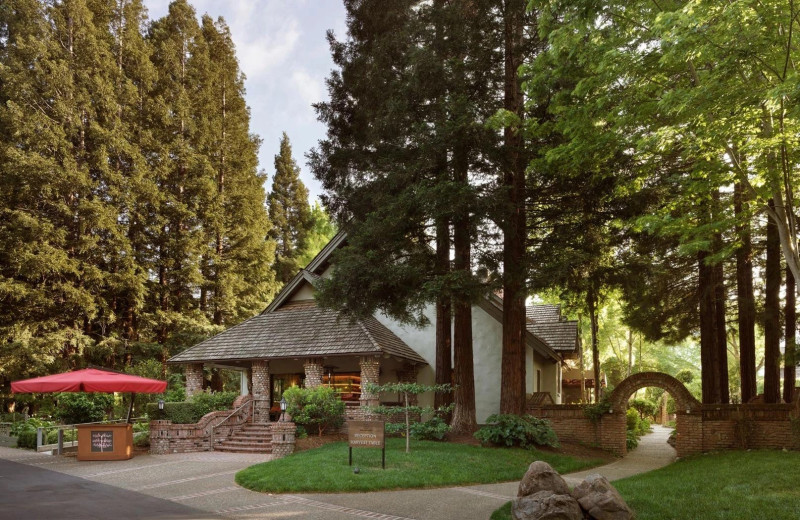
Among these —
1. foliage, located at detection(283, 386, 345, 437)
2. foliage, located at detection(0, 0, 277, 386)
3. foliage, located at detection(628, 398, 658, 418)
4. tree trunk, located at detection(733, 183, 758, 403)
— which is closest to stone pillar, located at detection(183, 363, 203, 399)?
foliage, located at detection(283, 386, 345, 437)

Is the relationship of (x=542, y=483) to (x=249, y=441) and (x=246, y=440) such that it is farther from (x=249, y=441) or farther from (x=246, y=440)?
(x=246, y=440)

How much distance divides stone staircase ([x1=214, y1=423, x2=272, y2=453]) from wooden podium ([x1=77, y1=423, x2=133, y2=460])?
285 cm

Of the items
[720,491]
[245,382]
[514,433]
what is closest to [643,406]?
[514,433]

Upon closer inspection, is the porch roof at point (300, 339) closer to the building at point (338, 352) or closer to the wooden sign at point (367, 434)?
the building at point (338, 352)

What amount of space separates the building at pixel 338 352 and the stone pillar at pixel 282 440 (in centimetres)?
368

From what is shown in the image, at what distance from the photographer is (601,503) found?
25.0 ft

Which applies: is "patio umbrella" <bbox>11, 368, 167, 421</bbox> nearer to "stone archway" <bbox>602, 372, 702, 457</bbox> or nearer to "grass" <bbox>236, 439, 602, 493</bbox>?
"grass" <bbox>236, 439, 602, 493</bbox>

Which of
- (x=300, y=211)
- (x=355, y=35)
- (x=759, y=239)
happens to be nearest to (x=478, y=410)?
(x=759, y=239)

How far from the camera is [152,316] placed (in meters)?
29.9

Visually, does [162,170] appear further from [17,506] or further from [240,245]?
[17,506]

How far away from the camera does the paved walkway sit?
28.9 feet

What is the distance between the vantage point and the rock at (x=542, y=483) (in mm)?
7879

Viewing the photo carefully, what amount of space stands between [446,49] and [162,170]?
21.4 meters

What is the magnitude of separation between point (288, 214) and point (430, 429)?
2893 cm
